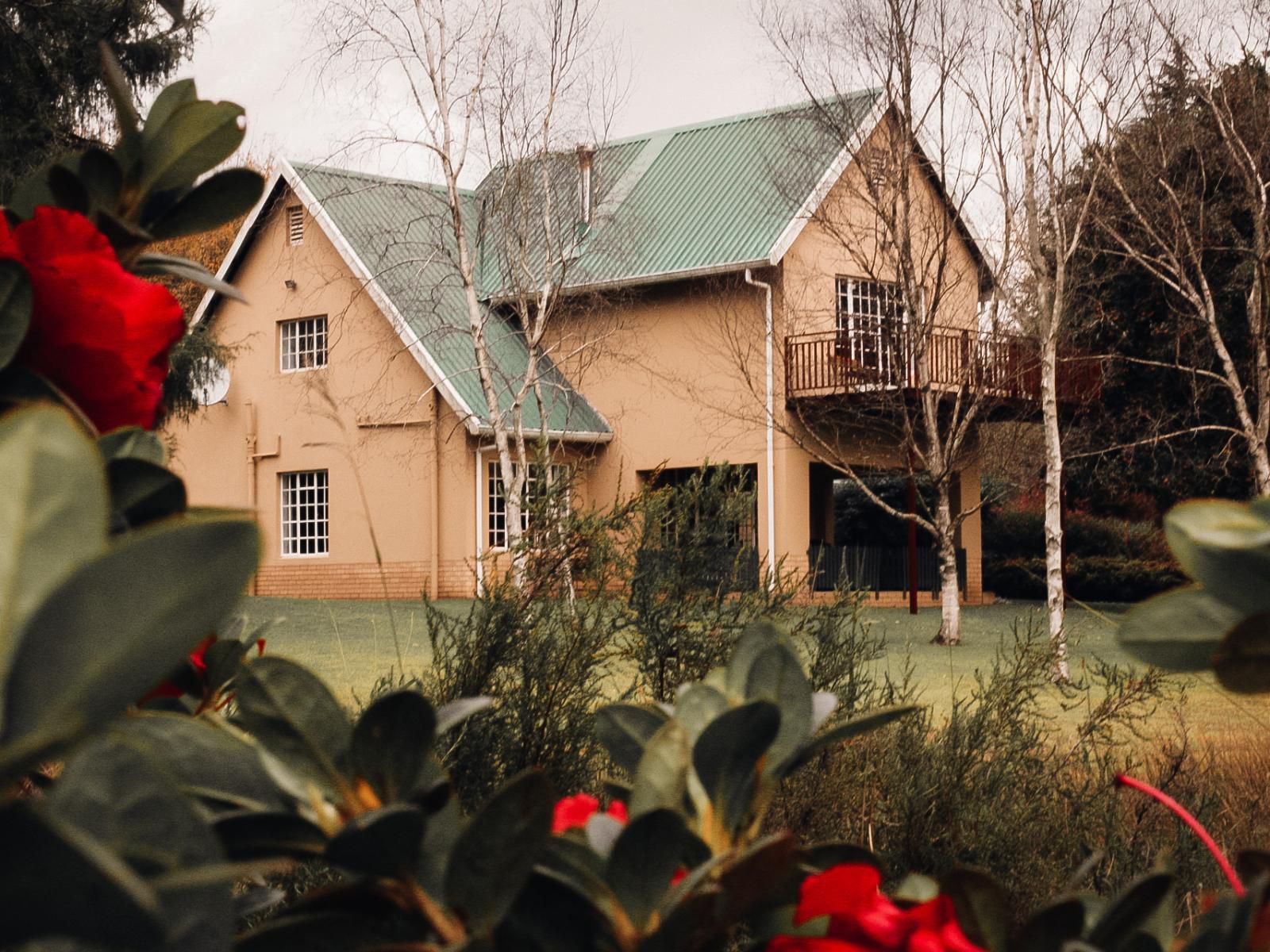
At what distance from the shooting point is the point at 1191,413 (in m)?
20.3

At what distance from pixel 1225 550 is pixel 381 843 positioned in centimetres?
29

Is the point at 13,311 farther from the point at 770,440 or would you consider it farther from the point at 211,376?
the point at 770,440

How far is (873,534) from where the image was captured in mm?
24422

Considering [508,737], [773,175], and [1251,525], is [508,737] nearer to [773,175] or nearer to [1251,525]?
[1251,525]

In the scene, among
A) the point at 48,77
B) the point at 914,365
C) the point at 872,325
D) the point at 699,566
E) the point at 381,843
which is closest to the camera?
A: the point at 381,843

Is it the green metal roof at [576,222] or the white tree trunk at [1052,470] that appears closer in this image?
the white tree trunk at [1052,470]

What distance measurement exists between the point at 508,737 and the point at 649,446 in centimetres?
1596

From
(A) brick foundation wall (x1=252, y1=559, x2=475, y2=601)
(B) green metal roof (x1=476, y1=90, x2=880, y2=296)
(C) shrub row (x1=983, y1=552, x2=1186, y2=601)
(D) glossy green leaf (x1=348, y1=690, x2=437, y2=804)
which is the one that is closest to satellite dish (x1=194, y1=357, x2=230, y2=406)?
(A) brick foundation wall (x1=252, y1=559, x2=475, y2=601)

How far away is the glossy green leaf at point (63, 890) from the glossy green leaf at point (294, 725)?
20 centimetres

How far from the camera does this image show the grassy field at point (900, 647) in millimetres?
7522

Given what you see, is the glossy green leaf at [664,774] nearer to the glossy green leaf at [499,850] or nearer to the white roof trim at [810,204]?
the glossy green leaf at [499,850]

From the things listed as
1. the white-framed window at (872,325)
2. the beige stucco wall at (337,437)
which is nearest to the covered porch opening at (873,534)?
the white-framed window at (872,325)

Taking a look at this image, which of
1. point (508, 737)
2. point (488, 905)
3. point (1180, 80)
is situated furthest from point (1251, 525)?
point (1180, 80)

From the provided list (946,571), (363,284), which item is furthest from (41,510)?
(363,284)
